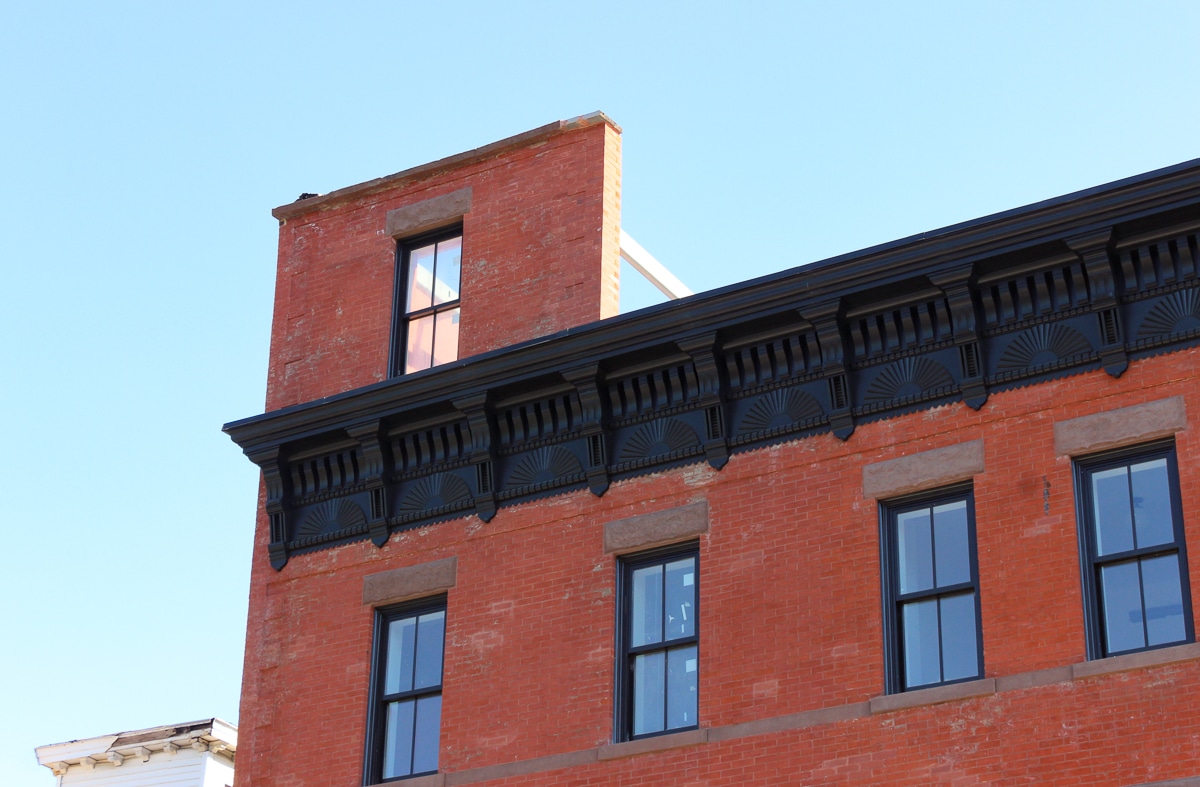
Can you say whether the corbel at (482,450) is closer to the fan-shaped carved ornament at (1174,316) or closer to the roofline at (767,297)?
the roofline at (767,297)

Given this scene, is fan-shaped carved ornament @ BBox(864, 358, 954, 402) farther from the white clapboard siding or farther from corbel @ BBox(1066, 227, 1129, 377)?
the white clapboard siding

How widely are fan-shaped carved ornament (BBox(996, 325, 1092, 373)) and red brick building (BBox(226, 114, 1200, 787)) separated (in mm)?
28

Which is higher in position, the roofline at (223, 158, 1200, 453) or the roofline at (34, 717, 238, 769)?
the roofline at (223, 158, 1200, 453)

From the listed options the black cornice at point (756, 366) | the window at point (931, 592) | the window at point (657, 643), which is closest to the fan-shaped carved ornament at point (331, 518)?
the black cornice at point (756, 366)

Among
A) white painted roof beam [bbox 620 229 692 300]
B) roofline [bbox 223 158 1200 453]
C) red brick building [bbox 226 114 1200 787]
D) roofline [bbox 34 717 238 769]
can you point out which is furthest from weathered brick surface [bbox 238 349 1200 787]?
roofline [bbox 34 717 238 769]

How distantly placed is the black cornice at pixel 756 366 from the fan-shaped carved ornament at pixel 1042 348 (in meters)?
0.02

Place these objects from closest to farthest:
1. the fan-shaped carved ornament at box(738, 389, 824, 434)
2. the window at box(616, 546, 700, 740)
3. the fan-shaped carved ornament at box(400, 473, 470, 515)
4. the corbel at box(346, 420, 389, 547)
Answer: the window at box(616, 546, 700, 740)
the fan-shaped carved ornament at box(738, 389, 824, 434)
the fan-shaped carved ornament at box(400, 473, 470, 515)
the corbel at box(346, 420, 389, 547)

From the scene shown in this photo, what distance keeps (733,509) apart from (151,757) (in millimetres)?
12766

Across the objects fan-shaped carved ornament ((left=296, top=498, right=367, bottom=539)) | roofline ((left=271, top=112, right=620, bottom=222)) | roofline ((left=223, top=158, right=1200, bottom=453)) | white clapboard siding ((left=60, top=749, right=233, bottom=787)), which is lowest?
white clapboard siding ((left=60, top=749, right=233, bottom=787))

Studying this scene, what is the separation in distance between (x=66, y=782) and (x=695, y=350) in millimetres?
14313

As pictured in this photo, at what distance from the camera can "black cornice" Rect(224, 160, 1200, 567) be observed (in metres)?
15.9

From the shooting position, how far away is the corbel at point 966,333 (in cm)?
1645

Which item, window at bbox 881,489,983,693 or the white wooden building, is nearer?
window at bbox 881,489,983,693

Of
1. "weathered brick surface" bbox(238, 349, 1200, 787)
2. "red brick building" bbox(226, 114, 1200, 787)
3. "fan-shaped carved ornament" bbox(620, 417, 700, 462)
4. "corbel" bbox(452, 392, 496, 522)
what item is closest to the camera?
"weathered brick surface" bbox(238, 349, 1200, 787)
